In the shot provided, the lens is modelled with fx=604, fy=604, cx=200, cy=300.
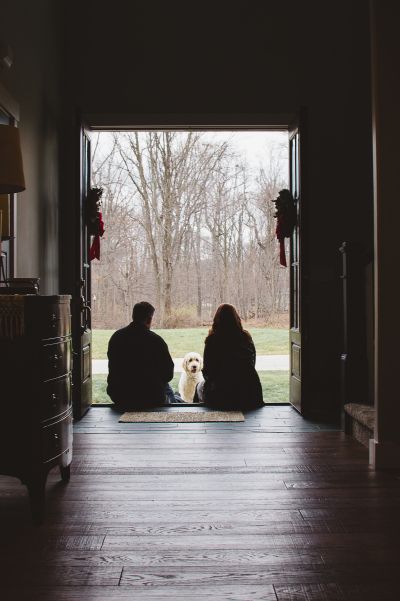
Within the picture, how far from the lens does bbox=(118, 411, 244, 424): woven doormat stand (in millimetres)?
4656

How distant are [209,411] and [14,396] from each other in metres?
2.66

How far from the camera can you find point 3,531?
95.3 inches

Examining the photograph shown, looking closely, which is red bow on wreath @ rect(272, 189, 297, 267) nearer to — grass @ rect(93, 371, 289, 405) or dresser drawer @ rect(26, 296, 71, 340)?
grass @ rect(93, 371, 289, 405)

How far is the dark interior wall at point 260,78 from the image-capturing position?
208 inches

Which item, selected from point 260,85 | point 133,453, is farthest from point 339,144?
point 133,453

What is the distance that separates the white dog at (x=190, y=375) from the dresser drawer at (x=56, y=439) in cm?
373

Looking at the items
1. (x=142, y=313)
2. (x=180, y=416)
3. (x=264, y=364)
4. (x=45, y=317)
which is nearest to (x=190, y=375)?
(x=142, y=313)

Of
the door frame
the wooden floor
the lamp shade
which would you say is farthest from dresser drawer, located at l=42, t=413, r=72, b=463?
the door frame

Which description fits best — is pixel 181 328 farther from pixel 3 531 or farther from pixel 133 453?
pixel 3 531

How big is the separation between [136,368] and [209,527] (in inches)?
113

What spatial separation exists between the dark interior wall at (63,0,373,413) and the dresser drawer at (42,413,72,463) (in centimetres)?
253

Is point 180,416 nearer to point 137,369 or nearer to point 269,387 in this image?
point 137,369

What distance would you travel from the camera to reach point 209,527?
2400 mm

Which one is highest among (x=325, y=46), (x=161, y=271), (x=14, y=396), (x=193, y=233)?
(x=325, y=46)
